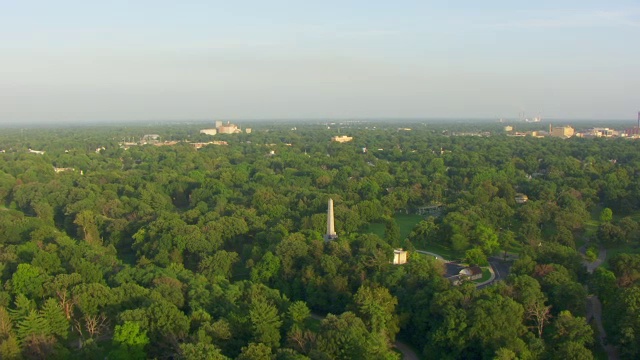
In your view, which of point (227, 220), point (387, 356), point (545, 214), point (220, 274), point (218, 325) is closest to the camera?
point (387, 356)

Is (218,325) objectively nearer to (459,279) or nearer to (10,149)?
(459,279)

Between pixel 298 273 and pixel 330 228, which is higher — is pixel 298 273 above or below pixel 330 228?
below

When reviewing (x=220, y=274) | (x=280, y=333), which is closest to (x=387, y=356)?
(x=280, y=333)

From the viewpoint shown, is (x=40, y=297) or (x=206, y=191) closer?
(x=40, y=297)

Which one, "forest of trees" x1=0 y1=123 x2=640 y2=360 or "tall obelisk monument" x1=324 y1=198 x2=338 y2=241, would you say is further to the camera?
"tall obelisk monument" x1=324 y1=198 x2=338 y2=241

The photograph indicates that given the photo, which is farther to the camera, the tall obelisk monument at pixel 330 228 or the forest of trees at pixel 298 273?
the tall obelisk monument at pixel 330 228

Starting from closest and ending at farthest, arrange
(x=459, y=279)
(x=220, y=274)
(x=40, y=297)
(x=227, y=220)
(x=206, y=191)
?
(x=40, y=297) → (x=459, y=279) → (x=220, y=274) → (x=227, y=220) → (x=206, y=191)

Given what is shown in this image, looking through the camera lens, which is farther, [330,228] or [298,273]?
[330,228]
